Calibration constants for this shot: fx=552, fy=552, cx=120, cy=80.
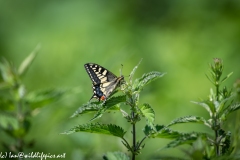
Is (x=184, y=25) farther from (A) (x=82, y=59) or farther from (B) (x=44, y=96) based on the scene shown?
(B) (x=44, y=96)

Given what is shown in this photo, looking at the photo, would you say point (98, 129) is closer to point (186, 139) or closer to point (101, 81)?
point (186, 139)

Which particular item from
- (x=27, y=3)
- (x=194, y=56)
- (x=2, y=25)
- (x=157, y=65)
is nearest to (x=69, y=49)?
(x=157, y=65)

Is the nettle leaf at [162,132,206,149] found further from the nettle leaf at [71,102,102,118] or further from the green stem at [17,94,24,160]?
the green stem at [17,94,24,160]

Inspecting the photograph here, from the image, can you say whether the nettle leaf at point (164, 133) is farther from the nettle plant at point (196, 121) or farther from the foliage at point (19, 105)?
the foliage at point (19, 105)

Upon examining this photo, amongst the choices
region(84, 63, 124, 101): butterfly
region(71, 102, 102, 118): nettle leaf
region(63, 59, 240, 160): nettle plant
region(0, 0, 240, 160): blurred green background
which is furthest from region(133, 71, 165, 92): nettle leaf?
region(0, 0, 240, 160): blurred green background

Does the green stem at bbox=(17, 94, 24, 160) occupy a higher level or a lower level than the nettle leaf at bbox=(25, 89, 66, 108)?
lower

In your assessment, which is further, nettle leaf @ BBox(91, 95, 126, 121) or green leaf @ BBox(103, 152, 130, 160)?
green leaf @ BBox(103, 152, 130, 160)

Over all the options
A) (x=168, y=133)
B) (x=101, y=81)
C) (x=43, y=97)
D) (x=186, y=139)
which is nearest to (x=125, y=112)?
(x=168, y=133)
